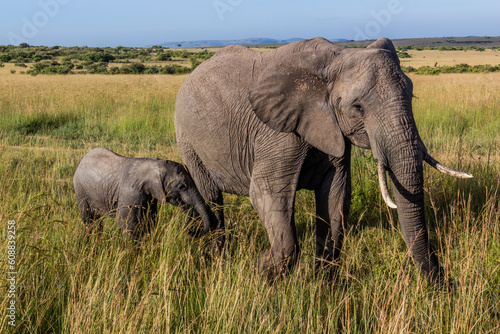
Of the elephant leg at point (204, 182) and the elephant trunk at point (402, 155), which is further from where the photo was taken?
the elephant leg at point (204, 182)

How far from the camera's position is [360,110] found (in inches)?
125

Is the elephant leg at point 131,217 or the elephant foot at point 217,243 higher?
the elephant leg at point 131,217

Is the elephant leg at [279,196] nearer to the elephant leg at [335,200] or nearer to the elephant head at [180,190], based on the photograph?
the elephant leg at [335,200]

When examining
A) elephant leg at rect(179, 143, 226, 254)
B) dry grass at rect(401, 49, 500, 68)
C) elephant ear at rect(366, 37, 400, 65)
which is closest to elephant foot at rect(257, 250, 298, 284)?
elephant leg at rect(179, 143, 226, 254)

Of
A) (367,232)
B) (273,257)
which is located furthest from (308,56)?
(367,232)

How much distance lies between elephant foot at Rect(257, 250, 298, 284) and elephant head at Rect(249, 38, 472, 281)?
862 millimetres

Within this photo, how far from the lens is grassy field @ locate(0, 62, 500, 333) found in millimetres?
2875

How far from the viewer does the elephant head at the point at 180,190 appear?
4680 mm

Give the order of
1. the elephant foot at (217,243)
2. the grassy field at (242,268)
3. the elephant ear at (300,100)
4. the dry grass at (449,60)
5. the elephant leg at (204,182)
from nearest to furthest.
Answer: the grassy field at (242,268)
the elephant ear at (300,100)
the elephant foot at (217,243)
the elephant leg at (204,182)
the dry grass at (449,60)

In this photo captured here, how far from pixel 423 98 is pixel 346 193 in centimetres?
944

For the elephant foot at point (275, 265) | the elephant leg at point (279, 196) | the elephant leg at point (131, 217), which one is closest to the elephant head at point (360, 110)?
the elephant leg at point (279, 196)

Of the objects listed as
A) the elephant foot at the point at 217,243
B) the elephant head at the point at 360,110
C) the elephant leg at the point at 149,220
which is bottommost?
the elephant foot at the point at 217,243

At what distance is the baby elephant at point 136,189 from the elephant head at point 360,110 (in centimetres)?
143

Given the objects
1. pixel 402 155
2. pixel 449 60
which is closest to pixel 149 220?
pixel 402 155
